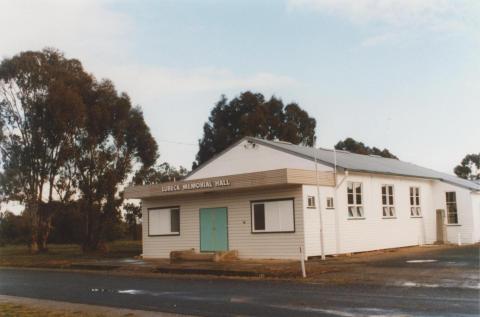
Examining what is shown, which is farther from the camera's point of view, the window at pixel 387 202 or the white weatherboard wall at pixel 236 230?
the window at pixel 387 202

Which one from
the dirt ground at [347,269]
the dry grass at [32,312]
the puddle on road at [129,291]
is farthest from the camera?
the dirt ground at [347,269]

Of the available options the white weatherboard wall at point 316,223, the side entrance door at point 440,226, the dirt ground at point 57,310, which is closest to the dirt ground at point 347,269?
the white weatherboard wall at point 316,223

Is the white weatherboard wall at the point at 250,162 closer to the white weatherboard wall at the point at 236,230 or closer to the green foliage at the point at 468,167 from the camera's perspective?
the white weatherboard wall at the point at 236,230

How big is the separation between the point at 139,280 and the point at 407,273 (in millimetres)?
8474

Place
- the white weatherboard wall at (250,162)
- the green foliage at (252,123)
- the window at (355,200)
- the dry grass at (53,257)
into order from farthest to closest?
the green foliage at (252,123) → the dry grass at (53,257) → the white weatherboard wall at (250,162) → the window at (355,200)

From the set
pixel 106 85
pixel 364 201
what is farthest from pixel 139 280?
pixel 106 85

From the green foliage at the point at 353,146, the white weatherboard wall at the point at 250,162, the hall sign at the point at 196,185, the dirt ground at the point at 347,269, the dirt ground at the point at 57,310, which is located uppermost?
the green foliage at the point at 353,146

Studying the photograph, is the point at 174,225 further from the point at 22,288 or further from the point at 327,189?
the point at 22,288

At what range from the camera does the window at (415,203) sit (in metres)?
31.4

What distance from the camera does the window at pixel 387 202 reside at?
2881cm

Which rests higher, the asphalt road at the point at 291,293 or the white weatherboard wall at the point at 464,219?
the white weatherboard wall at the point at 464,219

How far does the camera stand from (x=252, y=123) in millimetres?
60062

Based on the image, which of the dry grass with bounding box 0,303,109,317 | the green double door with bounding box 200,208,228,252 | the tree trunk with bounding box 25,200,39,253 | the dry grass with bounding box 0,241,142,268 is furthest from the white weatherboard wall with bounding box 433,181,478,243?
the tree trunk with bounding box 25,200,39,253

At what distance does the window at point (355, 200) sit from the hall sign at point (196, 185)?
602 centimetres
